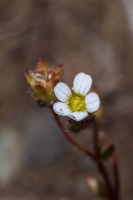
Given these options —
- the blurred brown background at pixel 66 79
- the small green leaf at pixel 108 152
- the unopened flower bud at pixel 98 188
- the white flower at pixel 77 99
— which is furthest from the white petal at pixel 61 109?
the blurred brown background at pixel 66 79

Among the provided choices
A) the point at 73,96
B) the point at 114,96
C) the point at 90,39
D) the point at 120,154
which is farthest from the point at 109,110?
Answer: the point at 73,96

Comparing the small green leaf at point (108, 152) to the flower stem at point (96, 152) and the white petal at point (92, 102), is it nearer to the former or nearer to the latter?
the flower stem at point (96, 152)

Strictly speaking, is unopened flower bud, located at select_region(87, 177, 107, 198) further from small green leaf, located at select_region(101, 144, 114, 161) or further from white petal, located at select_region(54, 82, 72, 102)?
white petal, located at select_region(54, 82, 72, 102)

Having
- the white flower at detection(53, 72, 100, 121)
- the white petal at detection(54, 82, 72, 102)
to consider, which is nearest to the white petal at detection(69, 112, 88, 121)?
the white flower at detection(53, 72, 100, 121)

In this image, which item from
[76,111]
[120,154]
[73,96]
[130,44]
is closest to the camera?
[76,111]

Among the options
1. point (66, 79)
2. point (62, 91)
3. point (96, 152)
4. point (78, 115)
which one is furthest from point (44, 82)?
point (66, 79)

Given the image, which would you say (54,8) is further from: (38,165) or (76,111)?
(76,111)
